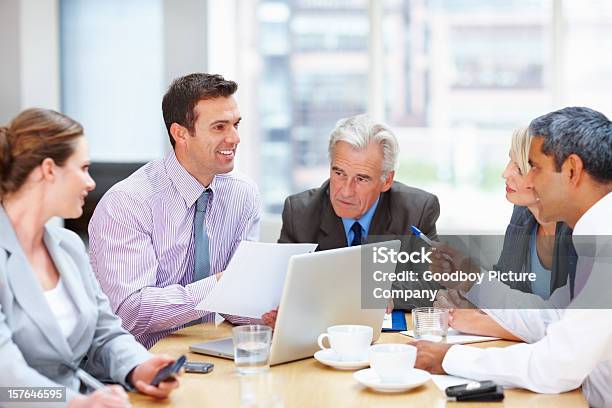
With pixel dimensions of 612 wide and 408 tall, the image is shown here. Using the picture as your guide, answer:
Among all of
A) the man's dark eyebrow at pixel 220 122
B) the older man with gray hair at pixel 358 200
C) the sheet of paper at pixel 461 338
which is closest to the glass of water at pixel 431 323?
the sheet of paper at pixel 461 338

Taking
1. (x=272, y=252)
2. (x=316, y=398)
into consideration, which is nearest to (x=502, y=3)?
(x=272, y=252)

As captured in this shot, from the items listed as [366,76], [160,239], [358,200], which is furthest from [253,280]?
[366,76]

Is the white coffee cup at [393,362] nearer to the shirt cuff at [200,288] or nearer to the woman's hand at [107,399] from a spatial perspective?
the woman's hand at [107,399]

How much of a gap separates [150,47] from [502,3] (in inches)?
89.8

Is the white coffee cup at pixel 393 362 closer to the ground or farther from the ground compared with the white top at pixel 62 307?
closer to the ground

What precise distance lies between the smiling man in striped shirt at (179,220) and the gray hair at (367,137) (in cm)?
39

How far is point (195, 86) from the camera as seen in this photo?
3096 mm

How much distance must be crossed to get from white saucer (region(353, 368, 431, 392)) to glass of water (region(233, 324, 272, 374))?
23cm

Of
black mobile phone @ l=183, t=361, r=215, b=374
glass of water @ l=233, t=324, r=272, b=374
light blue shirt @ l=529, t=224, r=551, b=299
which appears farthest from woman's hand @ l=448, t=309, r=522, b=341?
black mobile phone @ l=183, t=361, r=215, b=374

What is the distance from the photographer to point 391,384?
1.95 m

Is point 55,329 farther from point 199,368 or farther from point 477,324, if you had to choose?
point 477,324

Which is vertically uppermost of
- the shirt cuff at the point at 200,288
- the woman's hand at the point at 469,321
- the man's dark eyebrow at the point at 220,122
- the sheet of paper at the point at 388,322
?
the man's dark eyebrow at the point at 220,122

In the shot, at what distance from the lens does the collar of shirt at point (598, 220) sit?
212cm

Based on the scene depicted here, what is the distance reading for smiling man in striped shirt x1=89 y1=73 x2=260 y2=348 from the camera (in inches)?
107
